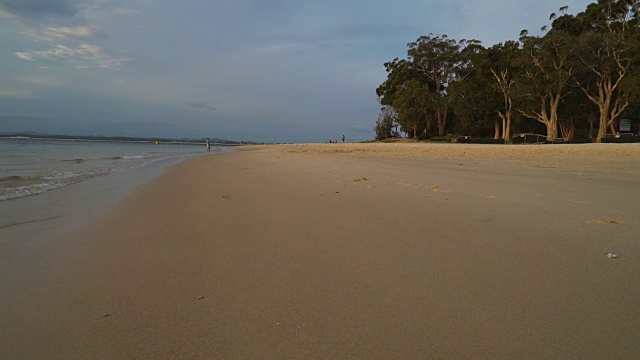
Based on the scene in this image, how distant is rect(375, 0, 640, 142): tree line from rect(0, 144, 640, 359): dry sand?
1112 inches

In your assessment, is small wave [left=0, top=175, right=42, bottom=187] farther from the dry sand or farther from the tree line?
the tree line

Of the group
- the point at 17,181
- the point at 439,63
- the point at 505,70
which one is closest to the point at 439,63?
the point at 439,63

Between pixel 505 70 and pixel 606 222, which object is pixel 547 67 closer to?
pixel 505 70

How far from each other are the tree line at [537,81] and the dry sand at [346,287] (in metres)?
28.2

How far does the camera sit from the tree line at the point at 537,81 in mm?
25875

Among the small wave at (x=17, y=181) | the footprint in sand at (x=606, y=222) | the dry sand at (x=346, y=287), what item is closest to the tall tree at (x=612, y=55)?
the footprint in sand at (x=606, y=222)

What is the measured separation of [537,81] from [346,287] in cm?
3183

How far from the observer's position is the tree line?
25875 millimetres

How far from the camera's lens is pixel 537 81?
2828 centimetres

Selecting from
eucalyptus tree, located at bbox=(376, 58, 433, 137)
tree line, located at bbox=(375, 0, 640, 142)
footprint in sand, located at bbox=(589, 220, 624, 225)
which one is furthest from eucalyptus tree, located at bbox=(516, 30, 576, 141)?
footprint in sand, located at bbox=(589, 220, 624, 225)

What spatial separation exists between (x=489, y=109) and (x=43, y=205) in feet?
119

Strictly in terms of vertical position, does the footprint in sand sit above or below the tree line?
below

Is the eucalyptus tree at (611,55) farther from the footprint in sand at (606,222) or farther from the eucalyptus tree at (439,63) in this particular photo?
the footprint in sand at (606,222)

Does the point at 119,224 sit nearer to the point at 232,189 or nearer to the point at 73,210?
the point at 73,210
